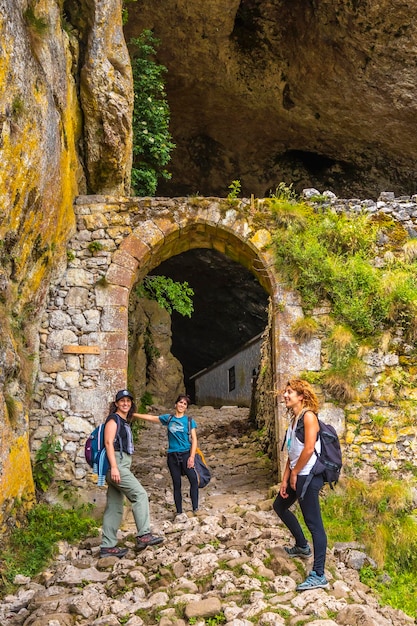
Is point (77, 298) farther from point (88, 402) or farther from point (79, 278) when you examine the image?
point (88, 402)

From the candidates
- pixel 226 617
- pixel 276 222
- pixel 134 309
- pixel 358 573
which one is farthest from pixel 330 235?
pixel 134 309

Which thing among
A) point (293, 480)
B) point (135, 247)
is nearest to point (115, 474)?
point (293, 480)

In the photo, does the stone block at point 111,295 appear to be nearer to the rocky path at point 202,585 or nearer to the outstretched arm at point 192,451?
the outstretched arm at point 192,451

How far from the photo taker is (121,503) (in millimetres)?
5531

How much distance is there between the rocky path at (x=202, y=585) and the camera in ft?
13.8

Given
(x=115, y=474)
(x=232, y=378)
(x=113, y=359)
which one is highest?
(x=113, y=359)

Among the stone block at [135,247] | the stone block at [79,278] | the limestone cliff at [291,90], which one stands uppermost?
the limestone cliff at [291,90]

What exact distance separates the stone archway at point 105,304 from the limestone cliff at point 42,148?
0.84 feet

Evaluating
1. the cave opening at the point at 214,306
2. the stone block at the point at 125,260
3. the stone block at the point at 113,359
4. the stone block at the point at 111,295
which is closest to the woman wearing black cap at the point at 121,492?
the stone block at the point at 113,359

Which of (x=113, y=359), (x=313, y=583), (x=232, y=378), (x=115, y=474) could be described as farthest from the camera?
(x=232, y=378)

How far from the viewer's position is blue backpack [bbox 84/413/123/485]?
536 centimetres

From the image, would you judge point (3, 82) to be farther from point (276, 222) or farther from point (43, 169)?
point (276, 222)

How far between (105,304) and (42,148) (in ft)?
6.74

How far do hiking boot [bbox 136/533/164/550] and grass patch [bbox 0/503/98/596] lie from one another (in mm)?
900
